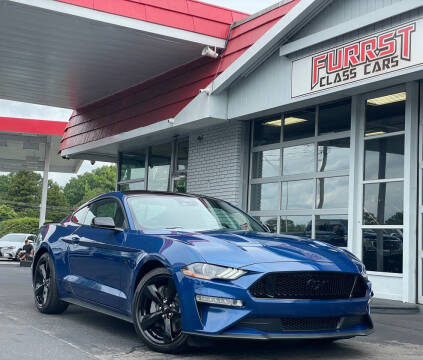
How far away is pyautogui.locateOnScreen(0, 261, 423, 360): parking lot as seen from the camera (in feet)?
16.6

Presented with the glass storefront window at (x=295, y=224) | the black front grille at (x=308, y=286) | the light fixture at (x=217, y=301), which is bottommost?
the light fixture at (x=217, y=301)

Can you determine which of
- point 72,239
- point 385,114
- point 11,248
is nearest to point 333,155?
point 385,114

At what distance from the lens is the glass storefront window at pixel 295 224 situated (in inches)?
464

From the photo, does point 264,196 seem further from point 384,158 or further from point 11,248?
point 11,248

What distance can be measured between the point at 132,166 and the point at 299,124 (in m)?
7.49

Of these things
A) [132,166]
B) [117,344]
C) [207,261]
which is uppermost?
[132,166]

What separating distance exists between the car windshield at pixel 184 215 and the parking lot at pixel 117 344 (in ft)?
3.54

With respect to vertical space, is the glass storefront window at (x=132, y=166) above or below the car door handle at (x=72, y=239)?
above

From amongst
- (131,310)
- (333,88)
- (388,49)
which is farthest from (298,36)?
(131,310)

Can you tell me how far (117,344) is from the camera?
5477 millimetres

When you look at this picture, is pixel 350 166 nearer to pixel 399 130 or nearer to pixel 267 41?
pixel 399 130

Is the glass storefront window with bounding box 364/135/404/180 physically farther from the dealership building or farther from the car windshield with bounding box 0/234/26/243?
the car windshield with bounding box 0/234/26/243

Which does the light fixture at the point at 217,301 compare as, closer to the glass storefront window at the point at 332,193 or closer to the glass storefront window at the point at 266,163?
the glass storefront window at the point at 332,193

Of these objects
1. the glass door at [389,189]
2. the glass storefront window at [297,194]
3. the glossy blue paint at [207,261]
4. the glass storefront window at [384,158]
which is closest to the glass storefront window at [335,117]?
the glass door at [389,189]
